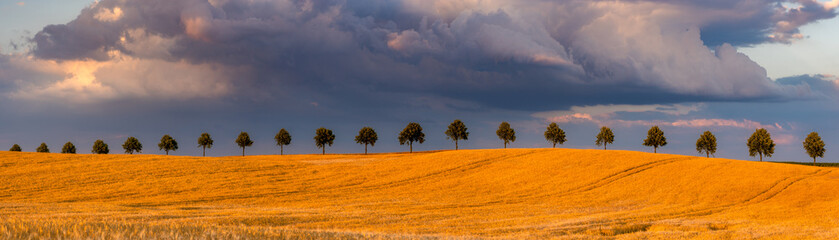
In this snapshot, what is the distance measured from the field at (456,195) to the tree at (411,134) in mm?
52514

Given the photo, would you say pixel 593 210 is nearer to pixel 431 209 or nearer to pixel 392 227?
pixel 431 209

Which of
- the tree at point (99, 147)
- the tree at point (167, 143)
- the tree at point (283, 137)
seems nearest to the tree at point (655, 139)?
the tree at point (283, 137)

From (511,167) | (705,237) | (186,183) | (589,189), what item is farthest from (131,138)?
(705,237)

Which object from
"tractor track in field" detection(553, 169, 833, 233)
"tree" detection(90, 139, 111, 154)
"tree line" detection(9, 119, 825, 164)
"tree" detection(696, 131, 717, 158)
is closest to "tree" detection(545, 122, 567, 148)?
"tree line" detection(9, 119, 825, 164)

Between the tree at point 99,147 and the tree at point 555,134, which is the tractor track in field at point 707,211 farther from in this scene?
the tree at point 99,147

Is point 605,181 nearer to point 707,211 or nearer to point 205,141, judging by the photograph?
point 707,211

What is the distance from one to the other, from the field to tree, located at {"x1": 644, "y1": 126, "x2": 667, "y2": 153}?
49.4 m

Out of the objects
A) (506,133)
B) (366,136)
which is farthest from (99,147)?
(506,133)

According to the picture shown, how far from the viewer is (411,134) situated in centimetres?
11644

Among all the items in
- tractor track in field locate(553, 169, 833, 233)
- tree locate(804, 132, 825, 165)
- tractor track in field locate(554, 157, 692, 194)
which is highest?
tree locate(804, 132, 825, 165)

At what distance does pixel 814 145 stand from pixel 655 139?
80.3ft

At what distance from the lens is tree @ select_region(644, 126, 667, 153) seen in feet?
342

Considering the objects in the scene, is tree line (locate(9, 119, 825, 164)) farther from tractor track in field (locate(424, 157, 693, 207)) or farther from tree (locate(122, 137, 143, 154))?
tractor track in field (locate(424, 157, 693, 207))

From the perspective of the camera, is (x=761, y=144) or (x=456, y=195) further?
(x=761, y=144)
